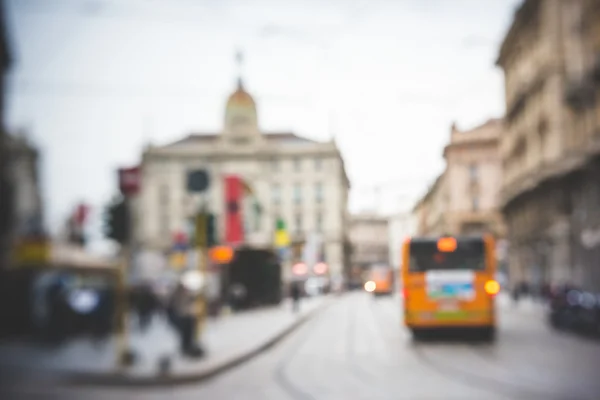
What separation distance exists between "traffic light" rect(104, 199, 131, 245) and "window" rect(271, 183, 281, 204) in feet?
297

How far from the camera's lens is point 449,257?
22.2m

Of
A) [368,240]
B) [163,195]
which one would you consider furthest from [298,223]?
[163,195]

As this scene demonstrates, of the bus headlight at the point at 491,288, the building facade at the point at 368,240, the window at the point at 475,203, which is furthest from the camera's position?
the building facade at the point at 368,240

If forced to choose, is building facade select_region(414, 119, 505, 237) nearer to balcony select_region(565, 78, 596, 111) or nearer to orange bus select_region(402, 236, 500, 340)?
balcony select_region(565, 78, 596, 111)

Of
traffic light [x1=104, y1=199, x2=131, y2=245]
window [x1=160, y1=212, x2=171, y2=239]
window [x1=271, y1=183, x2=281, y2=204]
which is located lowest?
traffic light [x1=104, y1=199, x2=131, y2=245]

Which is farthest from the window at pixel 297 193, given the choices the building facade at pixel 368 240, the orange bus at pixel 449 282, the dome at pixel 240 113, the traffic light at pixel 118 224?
the traffic light at pixel 118 224

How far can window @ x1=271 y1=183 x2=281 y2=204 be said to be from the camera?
108000 mm

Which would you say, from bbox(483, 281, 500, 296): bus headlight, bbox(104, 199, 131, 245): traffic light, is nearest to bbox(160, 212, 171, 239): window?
bbox(483, 281, 500, 296): bus headlight

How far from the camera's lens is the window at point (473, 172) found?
81125 millimetres

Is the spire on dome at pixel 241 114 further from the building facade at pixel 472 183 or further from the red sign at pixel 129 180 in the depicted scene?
the red sign at pixel 129 180

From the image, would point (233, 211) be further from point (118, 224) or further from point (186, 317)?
point (118, 224)

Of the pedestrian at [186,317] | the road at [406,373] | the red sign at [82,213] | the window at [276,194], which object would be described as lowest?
the road at [406,373]

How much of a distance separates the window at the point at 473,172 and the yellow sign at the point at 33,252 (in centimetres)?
6774

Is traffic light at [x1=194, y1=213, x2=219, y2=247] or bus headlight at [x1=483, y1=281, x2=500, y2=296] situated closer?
traffic light at [x1=194, y1=213, x2=219, y2=247]
